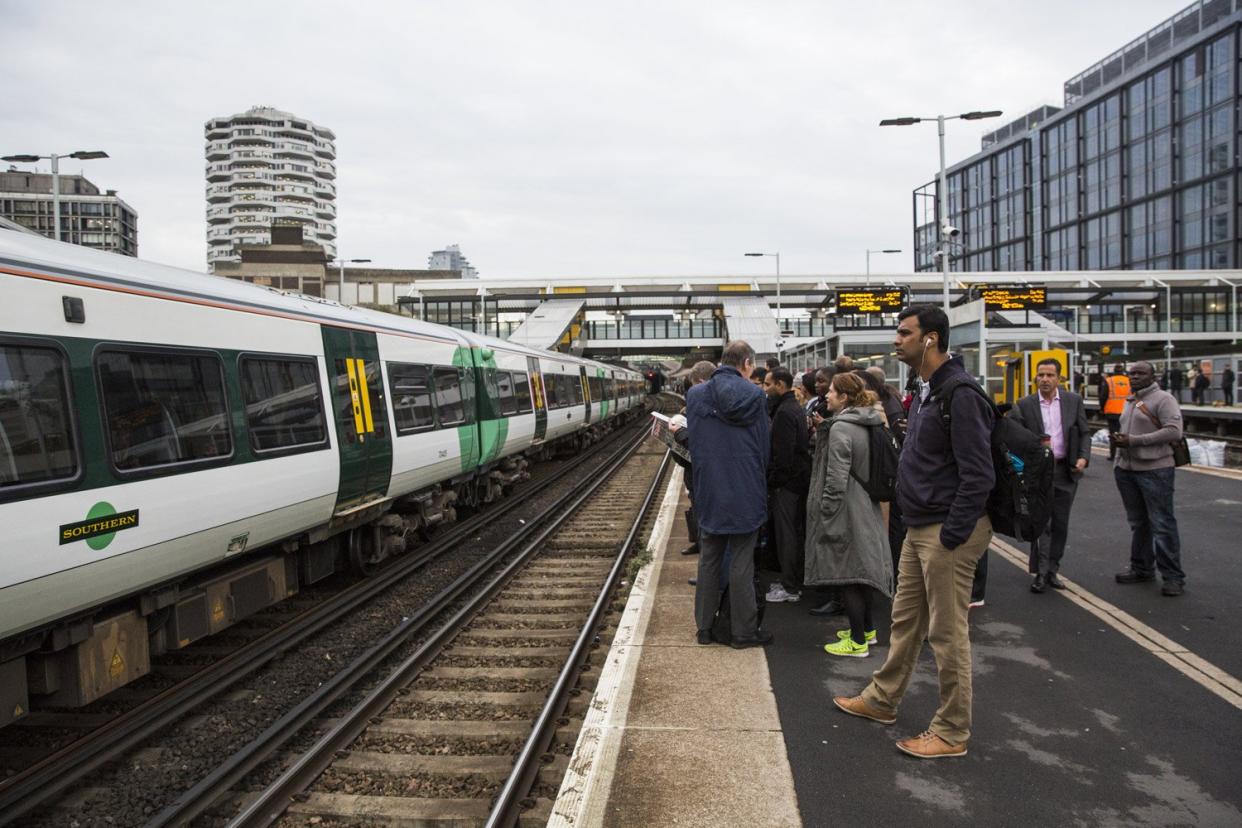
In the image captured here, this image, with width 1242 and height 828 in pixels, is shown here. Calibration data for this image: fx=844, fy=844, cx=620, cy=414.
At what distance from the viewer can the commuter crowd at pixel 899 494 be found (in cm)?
367

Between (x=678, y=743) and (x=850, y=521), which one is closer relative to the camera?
(x=678, y=743)

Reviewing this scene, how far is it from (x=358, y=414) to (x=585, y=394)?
633 inches

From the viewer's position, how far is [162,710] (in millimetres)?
4918

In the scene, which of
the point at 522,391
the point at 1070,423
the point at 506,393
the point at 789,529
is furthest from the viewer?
the point at 522,391

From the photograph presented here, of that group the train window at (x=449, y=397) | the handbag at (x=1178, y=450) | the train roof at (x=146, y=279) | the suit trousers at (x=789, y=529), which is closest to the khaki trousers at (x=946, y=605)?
the suit trousers at (x=789, y=529)

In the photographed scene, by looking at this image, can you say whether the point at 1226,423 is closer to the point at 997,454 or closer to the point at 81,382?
the point at 997,454

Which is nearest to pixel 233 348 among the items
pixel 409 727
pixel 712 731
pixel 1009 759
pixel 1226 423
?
pixel 409 727

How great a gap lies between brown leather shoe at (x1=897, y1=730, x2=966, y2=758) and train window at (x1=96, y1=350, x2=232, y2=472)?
4229mm

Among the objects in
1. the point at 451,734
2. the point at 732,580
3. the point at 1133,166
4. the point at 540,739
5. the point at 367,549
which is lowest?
the point at 451,734

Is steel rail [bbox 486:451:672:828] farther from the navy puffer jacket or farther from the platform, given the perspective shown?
the navy puffer jacket

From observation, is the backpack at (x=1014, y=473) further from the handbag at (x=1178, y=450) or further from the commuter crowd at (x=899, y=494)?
the handbag at (x=1178, y=450)

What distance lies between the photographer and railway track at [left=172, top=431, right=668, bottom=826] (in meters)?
3.82

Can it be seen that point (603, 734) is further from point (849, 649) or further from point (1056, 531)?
point (1056, 531)

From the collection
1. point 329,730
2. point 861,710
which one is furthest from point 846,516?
point 329,730
